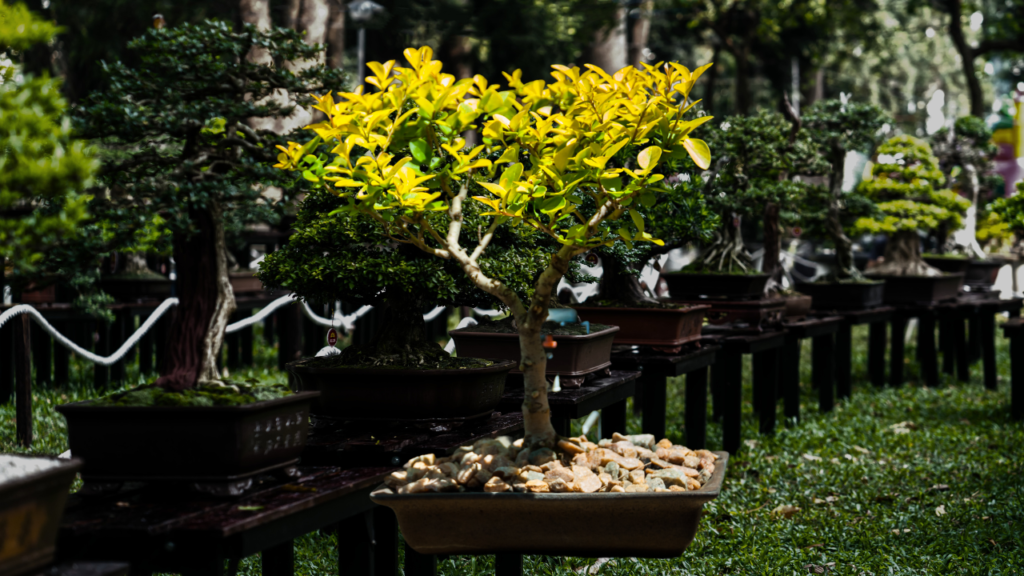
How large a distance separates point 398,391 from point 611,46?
35.8ft

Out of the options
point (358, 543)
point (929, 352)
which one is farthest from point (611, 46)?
point (358, 543)

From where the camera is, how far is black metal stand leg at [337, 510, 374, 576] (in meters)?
2.26

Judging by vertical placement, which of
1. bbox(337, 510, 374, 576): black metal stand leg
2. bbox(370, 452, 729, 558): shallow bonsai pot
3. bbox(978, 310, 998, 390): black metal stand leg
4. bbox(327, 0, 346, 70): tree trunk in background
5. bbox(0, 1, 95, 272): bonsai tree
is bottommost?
bbox(978, 310, 998, 390): black metal stand leg

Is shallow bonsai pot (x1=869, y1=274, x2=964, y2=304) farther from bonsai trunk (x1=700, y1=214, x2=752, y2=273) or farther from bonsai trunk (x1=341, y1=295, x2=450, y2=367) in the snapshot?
bonsai trunk (x1=341, y1=295, x2=450, y2=367)

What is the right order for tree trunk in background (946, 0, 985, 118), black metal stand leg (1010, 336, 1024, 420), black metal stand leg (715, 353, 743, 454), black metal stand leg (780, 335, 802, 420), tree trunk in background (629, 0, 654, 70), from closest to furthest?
black metal stand leg (715, 353, 743, 454)
black metal stand leg (780, 335, 802, 420)
black metal stand leg (1010, 336, 1024, 420)
tree trunk in background (946, 0, 985, 118)
tree trunk in background (629, 0, 654, 70)

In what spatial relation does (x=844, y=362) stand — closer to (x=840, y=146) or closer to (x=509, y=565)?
(x=840, y=146)

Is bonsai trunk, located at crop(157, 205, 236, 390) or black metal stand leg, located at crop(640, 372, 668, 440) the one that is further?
black metal stand leg, located at crop(640, 372, 668, 440)

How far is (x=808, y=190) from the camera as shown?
7.34 meters

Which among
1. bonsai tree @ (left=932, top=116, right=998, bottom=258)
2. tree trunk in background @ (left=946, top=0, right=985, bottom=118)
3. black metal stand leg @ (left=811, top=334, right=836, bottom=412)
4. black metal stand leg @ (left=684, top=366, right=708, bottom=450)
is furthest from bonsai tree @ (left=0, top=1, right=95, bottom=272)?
tree trunk in background @ (left=946, top=0, right=985, bottom=118)

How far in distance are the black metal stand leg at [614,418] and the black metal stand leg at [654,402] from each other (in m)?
0.32

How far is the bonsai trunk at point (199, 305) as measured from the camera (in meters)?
2.06

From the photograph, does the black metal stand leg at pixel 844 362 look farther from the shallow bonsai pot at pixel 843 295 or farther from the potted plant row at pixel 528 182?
the potted plant row at pixel 528 182

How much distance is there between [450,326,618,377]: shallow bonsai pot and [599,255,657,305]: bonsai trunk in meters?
0.98

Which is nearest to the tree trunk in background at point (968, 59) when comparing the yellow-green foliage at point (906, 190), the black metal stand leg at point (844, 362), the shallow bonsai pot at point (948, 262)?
the shallow bonsai pot at point (948, 262)
